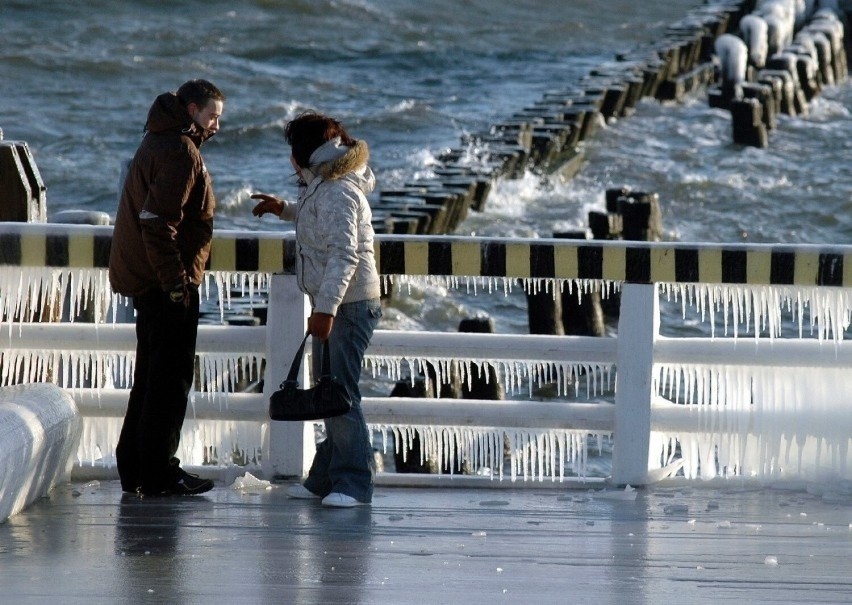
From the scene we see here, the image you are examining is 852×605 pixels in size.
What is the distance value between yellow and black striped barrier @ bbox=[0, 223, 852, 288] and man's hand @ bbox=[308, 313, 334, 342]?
67 cm

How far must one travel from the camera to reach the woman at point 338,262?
20.3 feet

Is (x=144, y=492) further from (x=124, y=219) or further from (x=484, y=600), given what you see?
(x=484, y=600)

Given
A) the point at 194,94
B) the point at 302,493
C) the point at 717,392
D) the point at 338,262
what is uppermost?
the point at 194,94

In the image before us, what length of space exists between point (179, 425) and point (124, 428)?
0.75 feet

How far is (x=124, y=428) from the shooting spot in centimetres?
662

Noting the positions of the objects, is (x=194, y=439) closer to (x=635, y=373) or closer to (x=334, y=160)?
(x=334, y=160)

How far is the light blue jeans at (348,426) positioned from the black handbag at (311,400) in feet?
0.53

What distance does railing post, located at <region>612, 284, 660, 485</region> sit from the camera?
22.1 feet

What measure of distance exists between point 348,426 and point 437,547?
84 cm

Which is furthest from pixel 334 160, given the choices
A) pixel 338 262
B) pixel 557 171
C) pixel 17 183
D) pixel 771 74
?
pixel 771 74

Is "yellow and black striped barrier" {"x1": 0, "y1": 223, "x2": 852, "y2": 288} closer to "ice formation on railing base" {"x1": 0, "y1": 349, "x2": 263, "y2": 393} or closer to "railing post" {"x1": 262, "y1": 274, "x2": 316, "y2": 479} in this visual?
"railing post" {"x1": 262, "y1": 274, "x2": 316, "y2": 479}

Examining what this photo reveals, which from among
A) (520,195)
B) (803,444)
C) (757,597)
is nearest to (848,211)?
(520,195)

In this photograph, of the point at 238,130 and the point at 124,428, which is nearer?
the point at 124,428

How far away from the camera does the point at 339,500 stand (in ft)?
21.1
